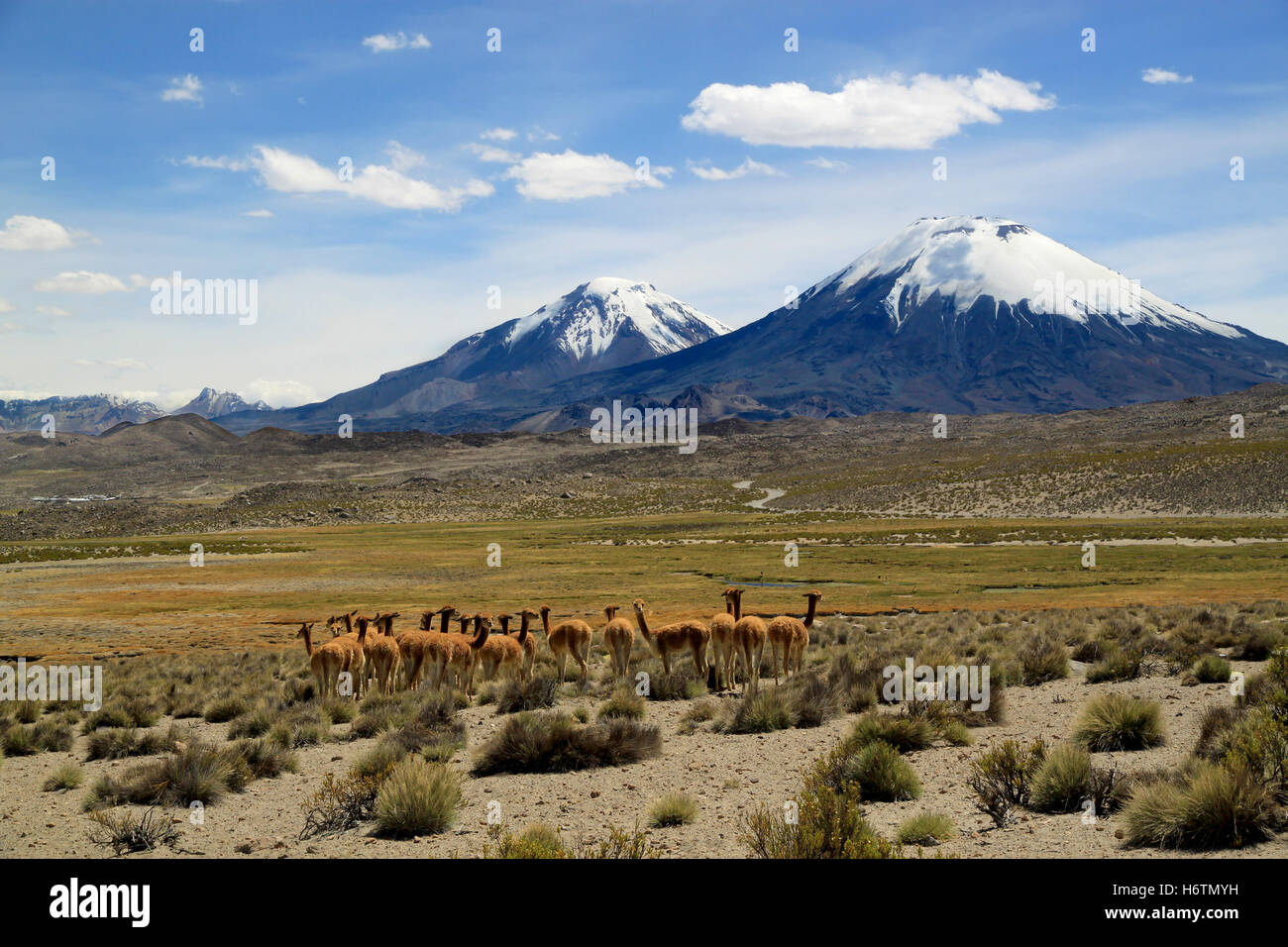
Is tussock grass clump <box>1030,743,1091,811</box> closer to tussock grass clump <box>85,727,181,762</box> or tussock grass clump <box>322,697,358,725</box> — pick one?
tussock grass clump <box>322,697,358,725</box>

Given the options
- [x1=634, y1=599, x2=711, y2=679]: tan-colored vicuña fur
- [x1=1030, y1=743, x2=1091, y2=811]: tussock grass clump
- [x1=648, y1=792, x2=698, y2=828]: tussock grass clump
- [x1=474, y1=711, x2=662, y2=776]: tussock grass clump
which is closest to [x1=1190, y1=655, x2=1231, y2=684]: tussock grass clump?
[x1=1030, y1=743, x2=1091, y2=811]: tussock grass clump

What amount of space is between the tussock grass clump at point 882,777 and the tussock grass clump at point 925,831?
4.19 ft

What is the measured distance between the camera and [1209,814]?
7.48 meters

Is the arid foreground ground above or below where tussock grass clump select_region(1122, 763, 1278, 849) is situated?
below

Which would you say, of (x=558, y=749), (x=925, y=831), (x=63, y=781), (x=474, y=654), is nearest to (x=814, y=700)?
(x=558, y=749)

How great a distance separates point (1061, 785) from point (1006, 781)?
0.52 meters

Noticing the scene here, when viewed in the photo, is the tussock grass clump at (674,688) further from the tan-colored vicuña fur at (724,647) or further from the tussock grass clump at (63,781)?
the tussock grass clump at (63,781)

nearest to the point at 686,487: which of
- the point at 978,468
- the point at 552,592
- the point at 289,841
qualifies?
the point at 978,468

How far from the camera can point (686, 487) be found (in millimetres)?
140750

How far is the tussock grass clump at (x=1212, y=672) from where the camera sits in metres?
14.9

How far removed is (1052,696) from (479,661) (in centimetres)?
1038

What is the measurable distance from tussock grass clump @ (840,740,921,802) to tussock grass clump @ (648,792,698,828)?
5.71 ft

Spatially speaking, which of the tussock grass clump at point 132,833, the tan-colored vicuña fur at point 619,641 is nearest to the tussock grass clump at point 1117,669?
the tan-colored vicuña fur at point 619,641

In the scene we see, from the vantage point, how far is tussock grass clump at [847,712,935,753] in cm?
1182
